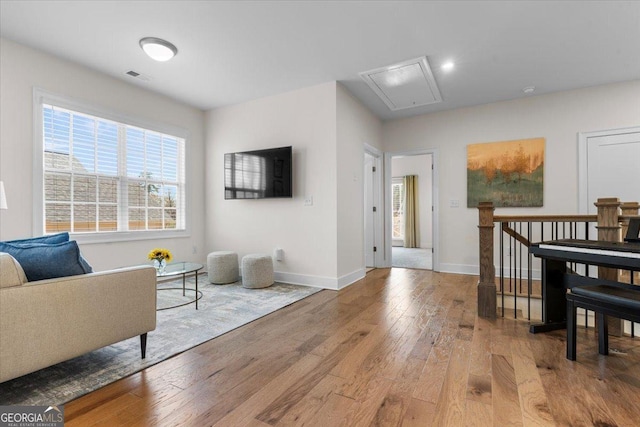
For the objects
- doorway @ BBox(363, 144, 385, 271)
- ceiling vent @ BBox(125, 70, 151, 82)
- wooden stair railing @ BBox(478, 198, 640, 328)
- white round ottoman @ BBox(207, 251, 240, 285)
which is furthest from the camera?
doorway @ BBox(363, 144, 385, 271)

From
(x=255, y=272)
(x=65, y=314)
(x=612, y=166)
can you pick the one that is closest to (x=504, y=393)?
(x=65, y=314)

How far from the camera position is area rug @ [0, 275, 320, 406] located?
5.36ft

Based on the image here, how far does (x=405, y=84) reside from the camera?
3.92 meters

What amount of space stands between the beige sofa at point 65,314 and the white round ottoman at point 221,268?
84.9 inches

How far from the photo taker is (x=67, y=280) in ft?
5.37

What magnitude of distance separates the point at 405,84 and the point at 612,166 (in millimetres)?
3023

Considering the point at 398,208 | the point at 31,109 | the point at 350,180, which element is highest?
the point at 31,109

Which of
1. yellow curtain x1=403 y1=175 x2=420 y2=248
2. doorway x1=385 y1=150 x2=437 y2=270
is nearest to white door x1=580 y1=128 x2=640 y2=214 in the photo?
doorway x1=385 y1=150 x2=437 y2=270

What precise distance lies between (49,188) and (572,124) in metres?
6.76

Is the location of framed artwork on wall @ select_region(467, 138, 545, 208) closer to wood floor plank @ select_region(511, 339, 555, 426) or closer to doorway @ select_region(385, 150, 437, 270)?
wood floor plank @ select_region(511, 339, 555, 426)

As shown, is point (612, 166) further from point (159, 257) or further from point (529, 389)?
point (159, 257)

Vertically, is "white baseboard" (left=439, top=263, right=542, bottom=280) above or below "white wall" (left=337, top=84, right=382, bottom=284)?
below

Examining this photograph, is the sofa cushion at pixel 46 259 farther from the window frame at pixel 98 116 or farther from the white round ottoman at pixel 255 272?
the white round ottoman at pixel 255 272

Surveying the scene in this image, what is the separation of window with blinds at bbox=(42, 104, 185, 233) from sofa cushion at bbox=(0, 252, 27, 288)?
2338 millimetres
